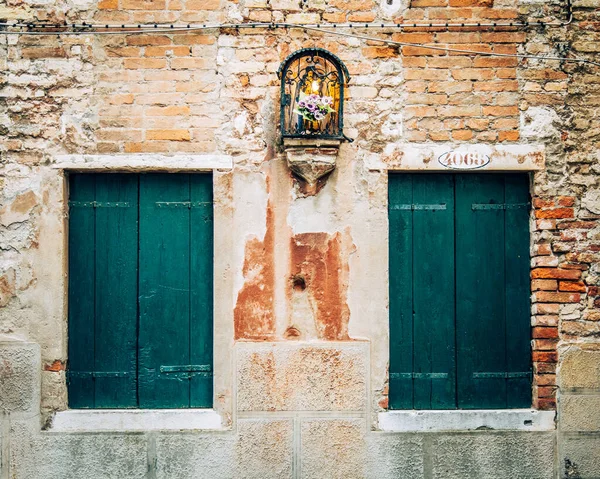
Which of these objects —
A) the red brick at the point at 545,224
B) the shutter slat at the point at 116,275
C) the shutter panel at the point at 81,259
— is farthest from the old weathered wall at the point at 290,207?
the shutter slat at the point at 116,275

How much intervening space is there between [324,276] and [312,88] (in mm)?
1301

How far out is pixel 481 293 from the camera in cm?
462

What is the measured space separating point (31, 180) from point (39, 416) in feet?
5.33

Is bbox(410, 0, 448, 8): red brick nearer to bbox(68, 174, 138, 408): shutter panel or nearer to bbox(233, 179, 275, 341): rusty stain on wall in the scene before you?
bbox(233, 179, 275, 341): rusty stain on wall

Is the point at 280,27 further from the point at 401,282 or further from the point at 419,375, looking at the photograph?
the point at 419,375

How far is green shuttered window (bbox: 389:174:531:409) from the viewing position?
4590 millimetres

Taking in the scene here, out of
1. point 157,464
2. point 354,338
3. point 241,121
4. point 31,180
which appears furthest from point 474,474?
point 31,180

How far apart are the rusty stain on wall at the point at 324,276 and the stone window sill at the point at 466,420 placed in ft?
2.20

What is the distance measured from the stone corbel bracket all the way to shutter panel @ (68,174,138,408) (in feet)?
3.79

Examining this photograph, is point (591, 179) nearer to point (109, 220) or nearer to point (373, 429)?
point (373, 429)

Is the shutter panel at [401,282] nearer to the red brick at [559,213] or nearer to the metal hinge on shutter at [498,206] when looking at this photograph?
the metal hinge on shutter at [498,206]

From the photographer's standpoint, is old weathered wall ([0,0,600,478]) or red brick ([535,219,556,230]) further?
red brick ([535,219,556,230])

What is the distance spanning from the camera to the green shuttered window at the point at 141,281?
179 inches

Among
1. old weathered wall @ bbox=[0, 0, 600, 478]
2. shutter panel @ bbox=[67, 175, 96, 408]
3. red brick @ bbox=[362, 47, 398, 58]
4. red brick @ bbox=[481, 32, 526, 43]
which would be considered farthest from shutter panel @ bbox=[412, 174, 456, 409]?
shutter panel @ bbox=[67, 175, 96, 408]
